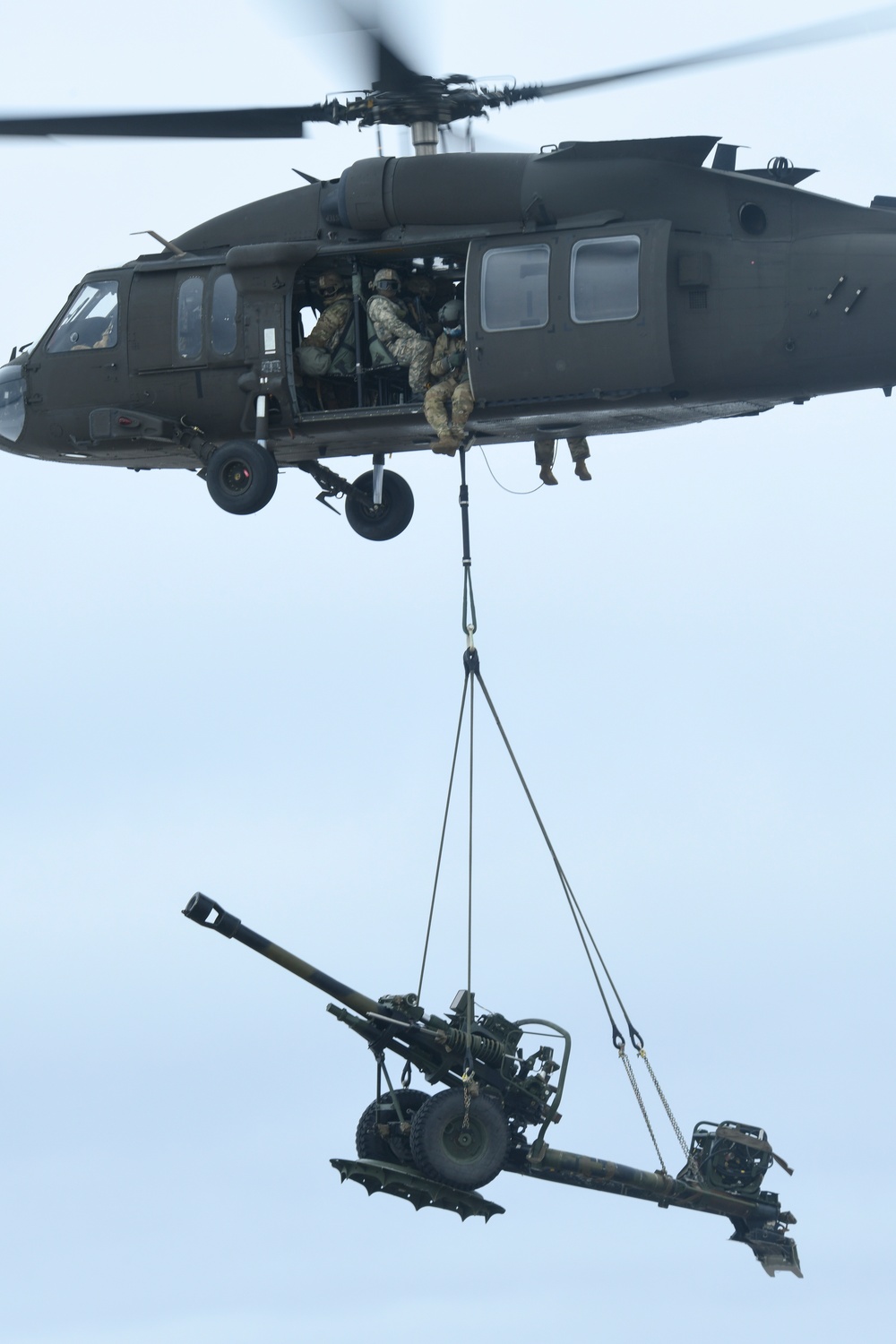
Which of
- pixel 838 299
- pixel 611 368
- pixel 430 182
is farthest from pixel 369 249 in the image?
pixel 838 299

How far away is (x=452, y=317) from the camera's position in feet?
84.2

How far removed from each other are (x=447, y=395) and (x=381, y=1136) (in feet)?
22.3

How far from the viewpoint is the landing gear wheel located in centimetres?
2503

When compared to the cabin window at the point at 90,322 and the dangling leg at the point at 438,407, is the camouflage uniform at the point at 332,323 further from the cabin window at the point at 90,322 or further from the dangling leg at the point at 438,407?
the cabin window at the point at 90,322

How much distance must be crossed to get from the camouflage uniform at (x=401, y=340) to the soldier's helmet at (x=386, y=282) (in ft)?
0.22

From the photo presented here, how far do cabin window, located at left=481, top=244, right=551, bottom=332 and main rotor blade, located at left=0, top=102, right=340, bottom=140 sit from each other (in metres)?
2.34

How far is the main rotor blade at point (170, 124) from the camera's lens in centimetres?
2480

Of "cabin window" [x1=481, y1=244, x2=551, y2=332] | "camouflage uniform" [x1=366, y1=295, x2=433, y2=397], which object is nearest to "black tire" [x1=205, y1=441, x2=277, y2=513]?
"camouflage uniform" [x1=366, y1=295, x2=433, y2=397]

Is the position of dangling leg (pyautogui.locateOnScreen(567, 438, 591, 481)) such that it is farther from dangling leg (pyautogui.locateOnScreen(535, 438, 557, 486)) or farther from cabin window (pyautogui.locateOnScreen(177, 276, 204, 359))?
cabin window (pyautogui.locateOnScreen(177, 276, 204, 359))

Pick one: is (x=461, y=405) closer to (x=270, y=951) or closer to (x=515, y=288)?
(x=515, y=288)

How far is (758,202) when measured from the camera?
24828mm

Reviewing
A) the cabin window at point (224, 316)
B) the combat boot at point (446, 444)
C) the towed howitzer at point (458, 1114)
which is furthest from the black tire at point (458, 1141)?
the cabin window at point (224, 316)

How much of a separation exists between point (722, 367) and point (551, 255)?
6.03ft

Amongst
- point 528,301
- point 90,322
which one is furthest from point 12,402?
point 528,301
